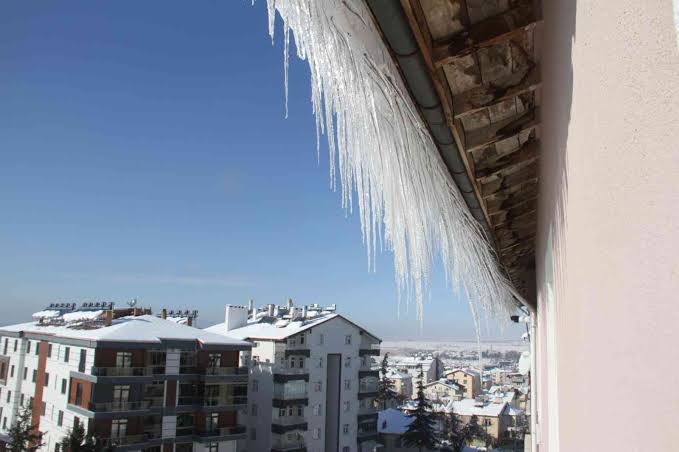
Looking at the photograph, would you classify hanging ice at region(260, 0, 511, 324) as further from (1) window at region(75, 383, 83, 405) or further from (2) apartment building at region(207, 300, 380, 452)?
(2) apartment building at region(207, 300, 380, 452)

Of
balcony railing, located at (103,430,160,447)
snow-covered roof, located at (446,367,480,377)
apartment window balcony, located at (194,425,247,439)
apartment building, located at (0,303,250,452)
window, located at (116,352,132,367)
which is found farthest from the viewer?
snow-covered roof, located at (446,367,480,377)

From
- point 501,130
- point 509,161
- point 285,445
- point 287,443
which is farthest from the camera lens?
point 287,443

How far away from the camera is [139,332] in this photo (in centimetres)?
2100

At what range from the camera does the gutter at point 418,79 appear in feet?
2.97

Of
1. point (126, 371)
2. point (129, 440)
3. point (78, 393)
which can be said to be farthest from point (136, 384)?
point (78, 393)

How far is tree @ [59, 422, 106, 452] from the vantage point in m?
17.5

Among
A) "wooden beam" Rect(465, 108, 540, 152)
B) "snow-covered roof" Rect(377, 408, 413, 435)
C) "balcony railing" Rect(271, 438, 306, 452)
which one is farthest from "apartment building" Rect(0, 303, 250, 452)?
"wooden beam" Rect(465, 108, 540, 152)

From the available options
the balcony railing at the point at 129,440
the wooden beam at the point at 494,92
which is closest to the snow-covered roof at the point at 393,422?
the balcony railing at the point at 129,440

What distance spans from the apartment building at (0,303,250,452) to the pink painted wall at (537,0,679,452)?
21.2 metres

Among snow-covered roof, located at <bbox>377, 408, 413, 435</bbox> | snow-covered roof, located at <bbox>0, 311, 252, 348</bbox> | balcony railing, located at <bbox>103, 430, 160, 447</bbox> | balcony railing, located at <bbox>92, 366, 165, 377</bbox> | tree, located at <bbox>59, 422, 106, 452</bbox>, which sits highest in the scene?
snow-covered roof, located at <bbox>0, 311, 252, 348</bbox>

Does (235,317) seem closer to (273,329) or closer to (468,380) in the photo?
(273,329)

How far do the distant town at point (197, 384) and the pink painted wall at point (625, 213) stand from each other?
1580cm

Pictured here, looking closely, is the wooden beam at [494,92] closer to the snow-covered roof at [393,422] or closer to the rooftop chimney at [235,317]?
the rooftop chimney at [235,317]

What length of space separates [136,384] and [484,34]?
21509 mm
